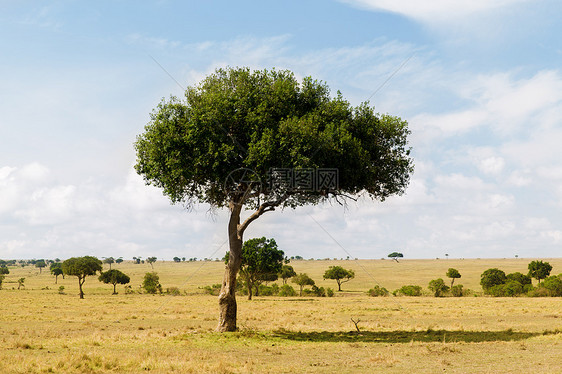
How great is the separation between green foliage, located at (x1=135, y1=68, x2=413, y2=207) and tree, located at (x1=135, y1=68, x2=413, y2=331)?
6cm

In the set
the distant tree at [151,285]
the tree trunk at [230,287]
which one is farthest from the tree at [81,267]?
the tree trunk at [230,287]

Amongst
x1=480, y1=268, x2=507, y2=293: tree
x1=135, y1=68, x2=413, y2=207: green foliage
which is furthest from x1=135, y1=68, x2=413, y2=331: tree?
x1=480, y1=268, x2=507, y2=293: tree

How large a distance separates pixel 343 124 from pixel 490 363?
12.9m

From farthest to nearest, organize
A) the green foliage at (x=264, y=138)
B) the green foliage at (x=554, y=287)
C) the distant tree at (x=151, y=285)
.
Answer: the distant tree at (x=151, y=285) < the green foliage at (x=554, y=287) < the green foliage at (x=264, y=138)

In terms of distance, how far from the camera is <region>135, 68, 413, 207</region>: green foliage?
999 inches

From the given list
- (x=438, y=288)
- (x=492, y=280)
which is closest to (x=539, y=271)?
(x=492, y=280)

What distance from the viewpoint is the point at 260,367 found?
18844mm

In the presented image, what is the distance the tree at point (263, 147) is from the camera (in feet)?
83.5

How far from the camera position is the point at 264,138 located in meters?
25.5

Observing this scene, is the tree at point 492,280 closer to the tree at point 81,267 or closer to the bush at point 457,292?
the bush at point 457,292

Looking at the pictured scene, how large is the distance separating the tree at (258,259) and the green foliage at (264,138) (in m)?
49.1

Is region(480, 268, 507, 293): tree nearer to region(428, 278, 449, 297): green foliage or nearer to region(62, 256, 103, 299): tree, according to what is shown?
region(428, 278, 449, 297): green foliage

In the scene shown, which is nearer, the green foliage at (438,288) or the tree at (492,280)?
the green foliage at (438,288)

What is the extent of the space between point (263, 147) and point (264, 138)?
0.52 meters
